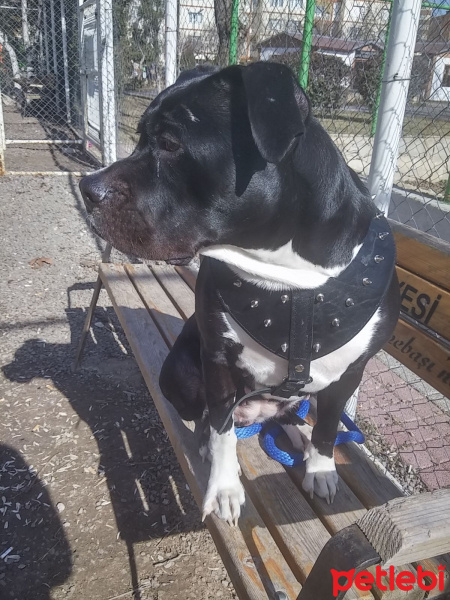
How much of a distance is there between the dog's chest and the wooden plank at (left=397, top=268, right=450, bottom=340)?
1.09 ft

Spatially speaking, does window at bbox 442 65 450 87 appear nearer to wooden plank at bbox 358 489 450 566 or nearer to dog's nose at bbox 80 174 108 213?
dog's nose at bbox 80 174 108 213

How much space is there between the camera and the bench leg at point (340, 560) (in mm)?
771

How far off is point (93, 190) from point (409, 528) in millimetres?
1024

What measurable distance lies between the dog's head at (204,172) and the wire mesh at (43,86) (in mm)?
6546

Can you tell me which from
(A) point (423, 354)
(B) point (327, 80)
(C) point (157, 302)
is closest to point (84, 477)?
(C) point (157, 302)

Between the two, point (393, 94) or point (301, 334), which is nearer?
point (301, 334)

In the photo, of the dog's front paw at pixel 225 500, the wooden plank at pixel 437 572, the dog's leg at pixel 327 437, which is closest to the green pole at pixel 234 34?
the dog's leg at pixel 327 437

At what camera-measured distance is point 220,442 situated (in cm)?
150

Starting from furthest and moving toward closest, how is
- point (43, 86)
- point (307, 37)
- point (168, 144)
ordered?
point (43, 86), point (307, 37), point (168, 144)

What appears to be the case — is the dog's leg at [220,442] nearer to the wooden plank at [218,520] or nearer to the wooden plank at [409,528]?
the wooden plank at [218,520]

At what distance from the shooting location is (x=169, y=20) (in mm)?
3652

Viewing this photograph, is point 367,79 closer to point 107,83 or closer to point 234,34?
point 234,34

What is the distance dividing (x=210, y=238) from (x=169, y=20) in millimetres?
3020

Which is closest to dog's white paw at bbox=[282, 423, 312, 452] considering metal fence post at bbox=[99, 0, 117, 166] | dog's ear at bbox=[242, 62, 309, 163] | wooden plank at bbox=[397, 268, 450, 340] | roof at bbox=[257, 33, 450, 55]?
wooden plank at bbox=[397, 268, 450, 340]
